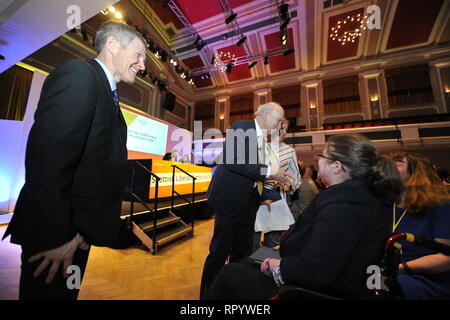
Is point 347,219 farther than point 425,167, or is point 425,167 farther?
point 425,167

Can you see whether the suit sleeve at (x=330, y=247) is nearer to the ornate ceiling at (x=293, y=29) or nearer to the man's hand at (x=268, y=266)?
the man's hand at (x=268, y=266)

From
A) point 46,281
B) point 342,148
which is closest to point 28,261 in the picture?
point 46,281

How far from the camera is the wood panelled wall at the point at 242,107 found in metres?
12.5

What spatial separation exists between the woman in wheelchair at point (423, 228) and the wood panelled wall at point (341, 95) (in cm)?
1079

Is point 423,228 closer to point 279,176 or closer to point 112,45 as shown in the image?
point 279,176

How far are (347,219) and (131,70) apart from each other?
4.32 feet

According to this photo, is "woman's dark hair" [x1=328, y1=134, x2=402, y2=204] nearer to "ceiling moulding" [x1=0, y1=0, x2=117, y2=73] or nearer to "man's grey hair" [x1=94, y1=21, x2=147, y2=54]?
"man's grey hair" [x1=94, y1=21, x2=147, y2=54]

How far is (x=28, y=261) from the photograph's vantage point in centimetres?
71

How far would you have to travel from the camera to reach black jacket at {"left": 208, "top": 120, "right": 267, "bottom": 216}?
1468 mm

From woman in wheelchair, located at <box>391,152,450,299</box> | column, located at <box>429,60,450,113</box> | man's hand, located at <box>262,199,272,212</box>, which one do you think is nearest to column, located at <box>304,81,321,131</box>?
column, located at <box>429,60,450,113</box>

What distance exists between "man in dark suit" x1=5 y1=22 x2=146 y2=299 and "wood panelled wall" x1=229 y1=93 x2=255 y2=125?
466 inches

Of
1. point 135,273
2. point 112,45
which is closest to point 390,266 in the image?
point 112,45

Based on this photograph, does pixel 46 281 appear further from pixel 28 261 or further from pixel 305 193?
pixel 305 193

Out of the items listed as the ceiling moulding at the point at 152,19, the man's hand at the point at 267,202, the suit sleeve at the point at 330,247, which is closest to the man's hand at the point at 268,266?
the suit sleeve at the point at 330,247
